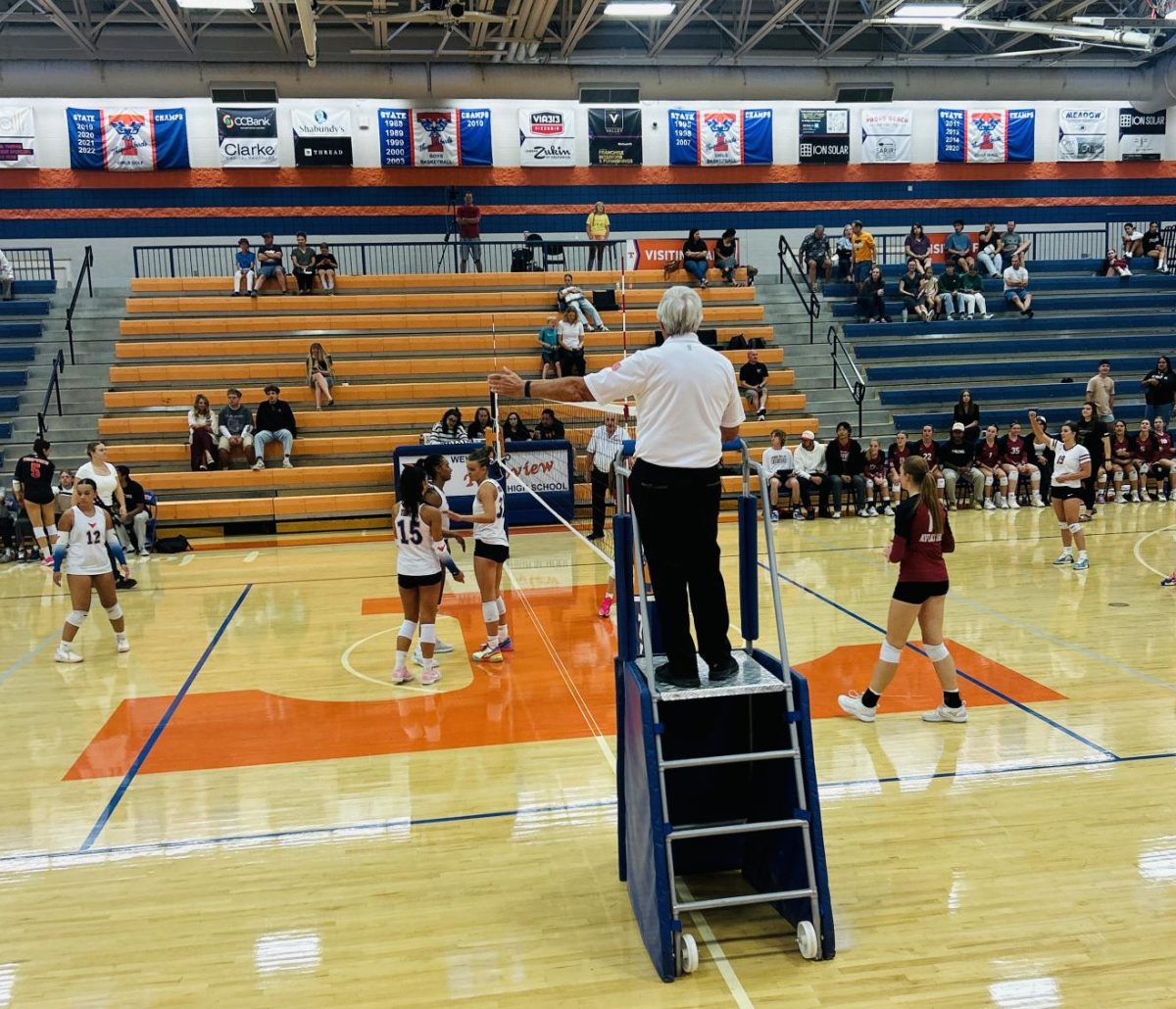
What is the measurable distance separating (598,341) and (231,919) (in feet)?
58.1

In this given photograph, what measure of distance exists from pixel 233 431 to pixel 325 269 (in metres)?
5.52

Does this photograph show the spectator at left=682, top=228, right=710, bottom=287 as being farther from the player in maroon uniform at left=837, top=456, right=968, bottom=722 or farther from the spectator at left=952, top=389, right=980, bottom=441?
the player in maroon uniform at left=837, top=456, right=968, bottom=722

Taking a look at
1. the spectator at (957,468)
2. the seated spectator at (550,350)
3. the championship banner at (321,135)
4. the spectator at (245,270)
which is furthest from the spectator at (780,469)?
the championship banner at (321,135)

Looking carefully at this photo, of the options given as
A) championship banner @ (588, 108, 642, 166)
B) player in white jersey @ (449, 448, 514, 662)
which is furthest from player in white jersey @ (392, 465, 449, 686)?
championship banner @ (588, 108, 642, 166)

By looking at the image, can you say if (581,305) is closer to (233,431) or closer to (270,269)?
(270,269)

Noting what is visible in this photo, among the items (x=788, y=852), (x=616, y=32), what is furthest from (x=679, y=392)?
(x=616, y=32)

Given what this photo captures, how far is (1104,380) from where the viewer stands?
1970 centimetres

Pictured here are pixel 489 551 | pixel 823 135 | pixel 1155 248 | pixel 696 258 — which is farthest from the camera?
pixel 823 135

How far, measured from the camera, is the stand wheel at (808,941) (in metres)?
4.61

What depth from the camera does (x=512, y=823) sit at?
246 inches

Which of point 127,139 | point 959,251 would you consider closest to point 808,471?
point 959,251

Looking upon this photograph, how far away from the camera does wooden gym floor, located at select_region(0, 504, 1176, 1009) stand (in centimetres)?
461

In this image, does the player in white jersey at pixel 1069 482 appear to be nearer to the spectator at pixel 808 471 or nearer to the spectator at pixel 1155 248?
the spectator at pixel 808 471

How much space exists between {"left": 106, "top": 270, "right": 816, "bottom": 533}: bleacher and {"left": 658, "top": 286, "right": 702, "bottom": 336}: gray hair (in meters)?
13.7
